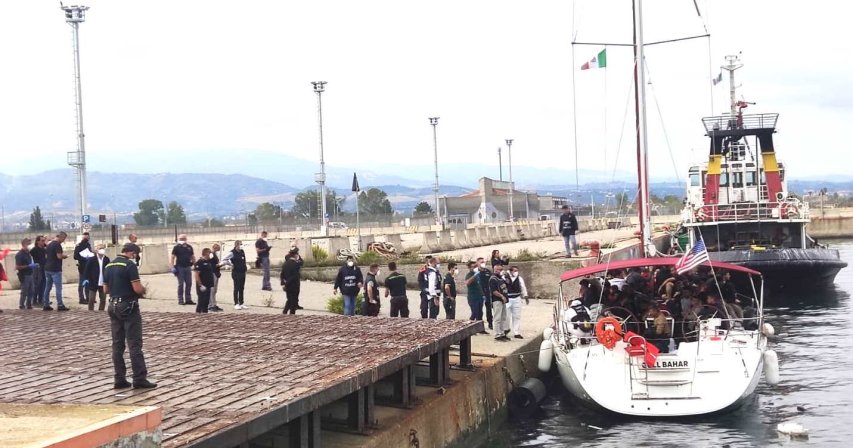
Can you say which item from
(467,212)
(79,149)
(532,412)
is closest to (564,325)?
(532,412)

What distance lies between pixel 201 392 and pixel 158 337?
18.3 ft

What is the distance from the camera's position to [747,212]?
35.8 metres

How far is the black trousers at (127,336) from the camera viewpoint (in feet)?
35.1

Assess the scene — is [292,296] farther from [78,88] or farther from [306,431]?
[78,88]

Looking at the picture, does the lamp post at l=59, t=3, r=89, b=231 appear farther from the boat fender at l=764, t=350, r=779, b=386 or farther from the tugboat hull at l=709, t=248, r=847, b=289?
the boat fender at l=764, t=350, r=779, b=386

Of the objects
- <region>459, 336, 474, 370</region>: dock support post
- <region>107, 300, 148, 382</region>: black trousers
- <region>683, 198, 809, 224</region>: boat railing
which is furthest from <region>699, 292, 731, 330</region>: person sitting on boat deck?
<region>683, 198, 809, 224</region>: boat railing

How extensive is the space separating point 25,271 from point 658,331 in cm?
1410

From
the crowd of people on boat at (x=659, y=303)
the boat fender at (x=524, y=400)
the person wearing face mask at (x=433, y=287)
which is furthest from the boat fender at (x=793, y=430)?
the person wearing face mask at (x=433, y=287)

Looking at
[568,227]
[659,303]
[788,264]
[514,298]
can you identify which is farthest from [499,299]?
[788,264]

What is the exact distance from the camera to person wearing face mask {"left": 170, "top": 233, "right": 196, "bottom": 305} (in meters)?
22.8

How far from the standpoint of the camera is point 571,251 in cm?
3291

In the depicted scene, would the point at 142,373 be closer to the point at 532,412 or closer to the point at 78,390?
the point at 78,390

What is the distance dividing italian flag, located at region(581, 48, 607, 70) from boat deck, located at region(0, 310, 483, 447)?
13.6m

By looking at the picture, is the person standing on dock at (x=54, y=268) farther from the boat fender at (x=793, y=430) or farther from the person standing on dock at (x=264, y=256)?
the boat fender at (x=793, y=430)
